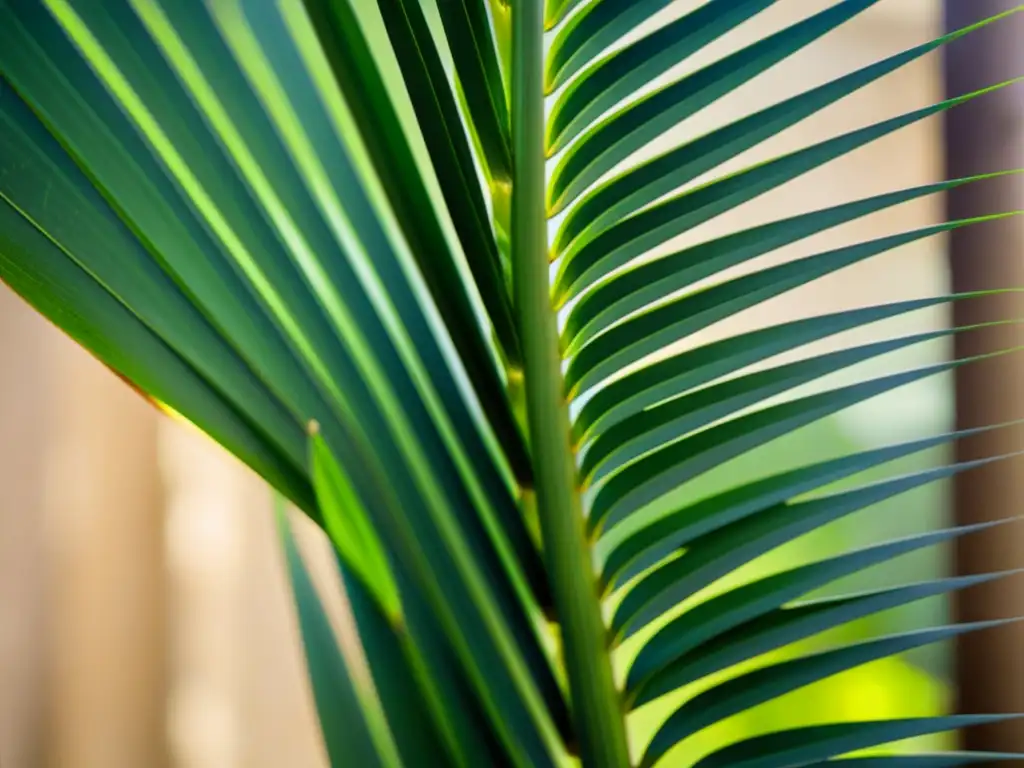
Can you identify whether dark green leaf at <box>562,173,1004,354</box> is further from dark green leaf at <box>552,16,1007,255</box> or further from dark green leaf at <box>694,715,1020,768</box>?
dark green leaf at <box>694,715,1020,768</box>

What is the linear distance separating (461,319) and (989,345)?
67cm

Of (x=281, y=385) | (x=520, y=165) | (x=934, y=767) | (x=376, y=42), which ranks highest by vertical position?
(x=376, y=42)

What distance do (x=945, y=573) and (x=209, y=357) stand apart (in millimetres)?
831

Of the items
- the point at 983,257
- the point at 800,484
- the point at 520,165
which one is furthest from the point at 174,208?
the point at 983,257

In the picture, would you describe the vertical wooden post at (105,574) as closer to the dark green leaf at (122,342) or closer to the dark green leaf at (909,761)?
the dark green leaf at (122,342)

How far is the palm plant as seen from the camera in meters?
0.26

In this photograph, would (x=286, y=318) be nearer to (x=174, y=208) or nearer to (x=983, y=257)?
(x=174, y=208)

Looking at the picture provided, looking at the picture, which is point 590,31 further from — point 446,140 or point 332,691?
point 332,691

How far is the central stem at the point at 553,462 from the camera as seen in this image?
311mm

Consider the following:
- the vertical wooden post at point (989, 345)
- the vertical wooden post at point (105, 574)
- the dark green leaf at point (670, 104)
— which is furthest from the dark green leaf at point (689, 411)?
the vertical wooden post at point (105, 574)

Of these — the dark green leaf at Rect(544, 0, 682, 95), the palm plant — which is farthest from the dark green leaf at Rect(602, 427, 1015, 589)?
the dark green leaf at Rect(544, 0, 682, 95)

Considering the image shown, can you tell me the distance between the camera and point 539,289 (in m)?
0.33

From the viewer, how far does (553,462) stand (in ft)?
1.11

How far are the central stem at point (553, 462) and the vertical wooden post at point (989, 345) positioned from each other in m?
0.59
